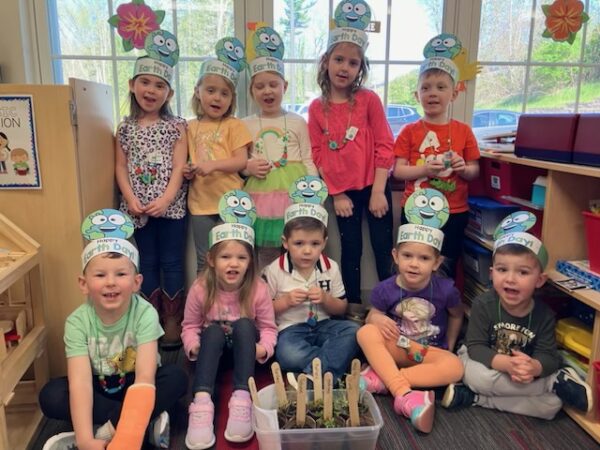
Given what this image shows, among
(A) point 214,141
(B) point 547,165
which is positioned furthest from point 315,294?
(B) point 547,165

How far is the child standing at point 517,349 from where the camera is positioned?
5.58 ft

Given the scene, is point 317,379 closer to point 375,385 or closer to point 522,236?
point 375,385

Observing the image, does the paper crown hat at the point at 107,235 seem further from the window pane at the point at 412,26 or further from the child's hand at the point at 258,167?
the window pane at the point at 412,26

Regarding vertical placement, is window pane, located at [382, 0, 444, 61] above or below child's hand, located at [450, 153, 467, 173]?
above

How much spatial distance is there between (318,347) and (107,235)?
0.85 m

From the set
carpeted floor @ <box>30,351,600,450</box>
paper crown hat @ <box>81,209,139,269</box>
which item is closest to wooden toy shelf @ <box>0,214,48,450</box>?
carpeted floor @ <box>30,351,600,450</box>

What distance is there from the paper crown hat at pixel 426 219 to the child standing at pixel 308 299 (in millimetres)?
322

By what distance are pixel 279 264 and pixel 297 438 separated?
0.77 m

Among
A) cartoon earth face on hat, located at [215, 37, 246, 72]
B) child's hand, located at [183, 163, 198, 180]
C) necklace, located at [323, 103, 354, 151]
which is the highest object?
cartoon earth face on hat, located at [215, 37, 246, 72]

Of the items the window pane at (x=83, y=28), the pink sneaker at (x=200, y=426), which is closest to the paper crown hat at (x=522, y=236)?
the pink sneaker at (x=200, y=426)

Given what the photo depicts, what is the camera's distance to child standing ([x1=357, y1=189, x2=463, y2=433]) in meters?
1.83

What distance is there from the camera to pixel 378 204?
2.26 meters

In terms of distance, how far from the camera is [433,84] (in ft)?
7.13

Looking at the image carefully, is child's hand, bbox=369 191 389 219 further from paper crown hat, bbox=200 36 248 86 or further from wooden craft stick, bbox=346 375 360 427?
wooden craft stick, bbox=346 375 360 427
